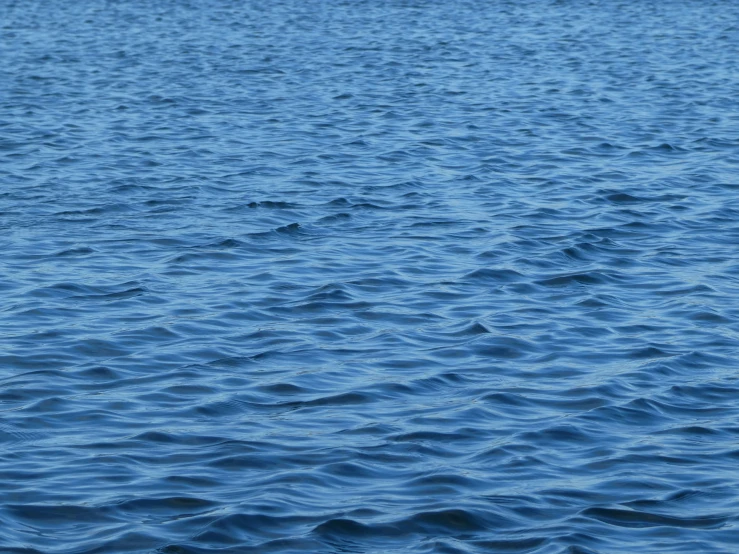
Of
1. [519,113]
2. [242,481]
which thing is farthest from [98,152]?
[242,481]

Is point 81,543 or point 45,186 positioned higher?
point 81,543

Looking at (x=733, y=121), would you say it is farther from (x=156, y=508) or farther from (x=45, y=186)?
(x=156, y=508)

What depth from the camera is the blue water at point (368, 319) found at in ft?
31.4

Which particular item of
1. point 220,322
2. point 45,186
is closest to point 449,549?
point 220,322

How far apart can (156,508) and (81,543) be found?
2.21 ft

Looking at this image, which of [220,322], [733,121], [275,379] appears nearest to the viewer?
[275,379]

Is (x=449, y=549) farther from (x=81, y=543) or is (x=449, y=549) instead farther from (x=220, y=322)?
(x=220, y=322)

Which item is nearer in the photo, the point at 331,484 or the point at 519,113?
the point at 331,484

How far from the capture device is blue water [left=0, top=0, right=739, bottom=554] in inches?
376

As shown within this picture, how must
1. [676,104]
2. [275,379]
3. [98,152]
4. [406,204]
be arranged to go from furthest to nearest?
[676,104] → [98,152] → [406,204] → [275,379]

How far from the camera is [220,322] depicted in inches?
536

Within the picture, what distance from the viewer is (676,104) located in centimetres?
2748

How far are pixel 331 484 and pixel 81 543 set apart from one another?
1.92 m

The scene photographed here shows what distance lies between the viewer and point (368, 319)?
13812 mm
